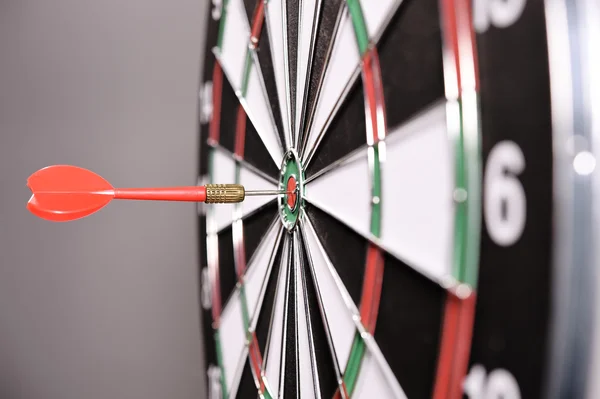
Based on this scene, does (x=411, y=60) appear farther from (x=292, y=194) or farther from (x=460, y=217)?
(x=292, y=194)

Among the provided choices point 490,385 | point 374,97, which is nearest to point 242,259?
point 374,97

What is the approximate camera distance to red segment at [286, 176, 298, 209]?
2.23 feet

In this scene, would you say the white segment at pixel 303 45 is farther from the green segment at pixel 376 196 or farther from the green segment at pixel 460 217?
the green segment at pixel 460 217

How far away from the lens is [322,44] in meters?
0.63

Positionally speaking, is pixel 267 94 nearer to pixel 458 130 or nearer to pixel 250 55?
pixel 250 55

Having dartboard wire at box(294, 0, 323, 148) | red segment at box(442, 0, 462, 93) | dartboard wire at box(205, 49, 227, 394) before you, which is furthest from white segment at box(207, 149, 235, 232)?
red segment at box(442, 0, 462, 93)

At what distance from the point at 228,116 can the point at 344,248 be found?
372 millimetres

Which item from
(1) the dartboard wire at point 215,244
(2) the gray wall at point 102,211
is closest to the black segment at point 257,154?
(1) the dartboard wire at point 215,244

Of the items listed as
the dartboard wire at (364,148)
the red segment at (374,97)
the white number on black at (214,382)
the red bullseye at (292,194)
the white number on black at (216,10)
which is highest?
the white number on black at (216,10)

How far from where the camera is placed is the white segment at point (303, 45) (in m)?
0.64

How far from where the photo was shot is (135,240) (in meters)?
1.36

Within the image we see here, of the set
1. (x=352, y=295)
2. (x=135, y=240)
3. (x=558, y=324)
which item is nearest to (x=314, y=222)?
(x=352, y=295)

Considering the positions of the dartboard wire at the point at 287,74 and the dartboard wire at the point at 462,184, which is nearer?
the dartboard wire at the point at 462,184

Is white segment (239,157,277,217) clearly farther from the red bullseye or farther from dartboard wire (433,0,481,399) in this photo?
dartboard wire (433,0,481,399)
